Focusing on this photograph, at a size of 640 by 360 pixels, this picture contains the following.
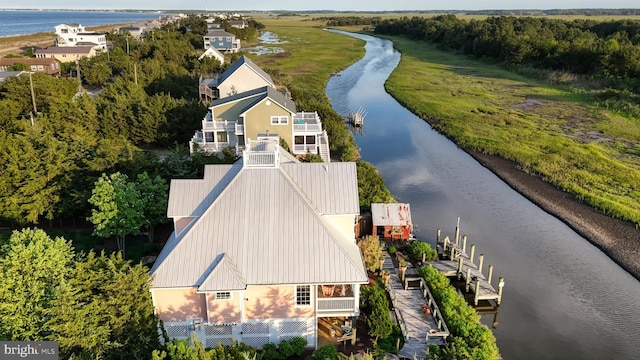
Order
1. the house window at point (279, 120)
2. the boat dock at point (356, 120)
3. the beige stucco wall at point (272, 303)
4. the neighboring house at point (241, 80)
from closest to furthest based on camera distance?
the beige stucco wall at point (272, 303)
the house window at point (279, 120)
the neighboring house at point (241, 80)
the boat dock at point (356, 120)

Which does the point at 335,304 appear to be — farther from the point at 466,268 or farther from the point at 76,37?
the point at 76,37

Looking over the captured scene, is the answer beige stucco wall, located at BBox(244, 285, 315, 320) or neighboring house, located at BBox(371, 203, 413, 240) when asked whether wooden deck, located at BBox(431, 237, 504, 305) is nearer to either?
neighboring house, located at BBox(371, 203, 413, 240)

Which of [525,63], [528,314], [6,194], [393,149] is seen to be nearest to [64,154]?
[6,194]

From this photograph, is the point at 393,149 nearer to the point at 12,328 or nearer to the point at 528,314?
the point at 528,314

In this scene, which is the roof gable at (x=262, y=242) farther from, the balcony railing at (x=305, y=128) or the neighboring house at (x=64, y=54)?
the neighboring house at (x=64, y=54)

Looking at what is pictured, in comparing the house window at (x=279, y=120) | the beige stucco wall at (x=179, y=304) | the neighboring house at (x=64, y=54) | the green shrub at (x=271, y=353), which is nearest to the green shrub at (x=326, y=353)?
the green shrub at (x=271, y=353)

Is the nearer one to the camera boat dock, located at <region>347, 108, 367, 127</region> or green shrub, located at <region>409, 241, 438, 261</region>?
green shrub, located at <region>409, 241, 438, 261</region>

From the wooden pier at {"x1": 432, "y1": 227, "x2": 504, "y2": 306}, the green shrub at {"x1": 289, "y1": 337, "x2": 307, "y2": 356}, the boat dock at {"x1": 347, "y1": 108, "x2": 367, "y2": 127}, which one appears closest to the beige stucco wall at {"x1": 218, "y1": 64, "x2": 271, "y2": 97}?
the boat dock at {"x1": 347, "y1": 108, "x2": 367, "y2": 127}
